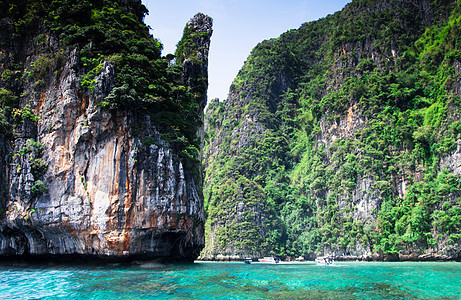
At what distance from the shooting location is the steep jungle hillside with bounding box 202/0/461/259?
1807 inches

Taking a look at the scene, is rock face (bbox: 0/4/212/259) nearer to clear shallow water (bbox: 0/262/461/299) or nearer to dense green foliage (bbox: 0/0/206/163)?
dense green foliage (bbox: 0/0/206/163)

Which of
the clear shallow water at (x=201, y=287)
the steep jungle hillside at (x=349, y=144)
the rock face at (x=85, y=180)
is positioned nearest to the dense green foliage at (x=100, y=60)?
the rock face at (x=85, y=180)

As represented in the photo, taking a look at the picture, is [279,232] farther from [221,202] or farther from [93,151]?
[93,151]

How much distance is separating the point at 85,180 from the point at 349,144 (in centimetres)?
4708

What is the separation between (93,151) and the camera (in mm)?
24562

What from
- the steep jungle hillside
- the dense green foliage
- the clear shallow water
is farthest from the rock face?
the steep jungle hillside

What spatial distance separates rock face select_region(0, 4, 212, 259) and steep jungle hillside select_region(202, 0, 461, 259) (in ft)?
108

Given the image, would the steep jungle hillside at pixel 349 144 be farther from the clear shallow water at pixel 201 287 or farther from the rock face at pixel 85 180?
the rock face at pixel 85 180

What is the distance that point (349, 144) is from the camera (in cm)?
6038

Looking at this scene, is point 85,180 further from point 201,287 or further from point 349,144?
point 349,144

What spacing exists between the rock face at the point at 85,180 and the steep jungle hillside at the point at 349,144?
32.8 meters

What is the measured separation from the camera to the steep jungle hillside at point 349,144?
45.9m

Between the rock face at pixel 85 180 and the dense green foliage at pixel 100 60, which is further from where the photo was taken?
the dense green foliage at pixel 100 60

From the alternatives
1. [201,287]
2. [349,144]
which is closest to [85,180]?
[201,287]
